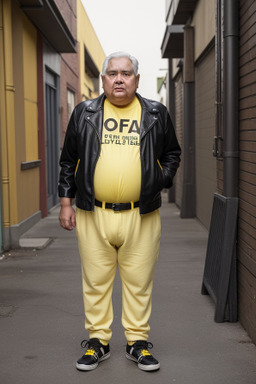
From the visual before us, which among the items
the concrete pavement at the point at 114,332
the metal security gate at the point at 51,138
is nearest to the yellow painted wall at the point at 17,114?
the concrete pavement at the point at 114,332

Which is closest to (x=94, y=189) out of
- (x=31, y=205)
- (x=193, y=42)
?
(x=31, y=205)

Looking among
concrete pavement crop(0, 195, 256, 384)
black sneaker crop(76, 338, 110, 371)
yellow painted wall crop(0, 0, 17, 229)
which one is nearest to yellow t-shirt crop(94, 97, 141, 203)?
→ black sneaker crop(76, 338, 110, 371)

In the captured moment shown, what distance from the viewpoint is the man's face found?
11.8 ft

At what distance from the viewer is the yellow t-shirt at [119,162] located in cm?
362

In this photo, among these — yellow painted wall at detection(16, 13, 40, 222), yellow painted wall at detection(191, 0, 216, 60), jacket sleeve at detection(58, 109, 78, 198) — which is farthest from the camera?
yellow painted wall at detection(16, 13, 40, 222)

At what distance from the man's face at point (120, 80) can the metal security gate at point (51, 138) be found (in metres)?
9.92

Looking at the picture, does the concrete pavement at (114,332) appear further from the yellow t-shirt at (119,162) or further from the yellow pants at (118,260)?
the yellow t-shirt at (119,162)

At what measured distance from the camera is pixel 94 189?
12.1 feet

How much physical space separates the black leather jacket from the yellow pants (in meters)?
0.11

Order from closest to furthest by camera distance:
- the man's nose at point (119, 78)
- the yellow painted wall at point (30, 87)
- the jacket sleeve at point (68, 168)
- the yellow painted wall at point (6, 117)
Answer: the man's nose at point (119, 78) → the jacket sleeve at point (68, 168) → the yellow painted wall at point (6, 117) → the yellow painted wall at point (30, 87)

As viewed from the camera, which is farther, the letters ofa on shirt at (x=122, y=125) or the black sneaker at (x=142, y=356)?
the black sneaker at (x=142, y=356)

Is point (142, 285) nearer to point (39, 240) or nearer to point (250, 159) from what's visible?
point (250, 159)

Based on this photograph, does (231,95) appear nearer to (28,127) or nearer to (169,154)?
(169,154)

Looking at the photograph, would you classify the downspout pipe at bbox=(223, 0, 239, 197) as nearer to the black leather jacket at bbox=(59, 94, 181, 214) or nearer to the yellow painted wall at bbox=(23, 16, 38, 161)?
the black leather jacket at bbox=(59, 94, 181, 214)
